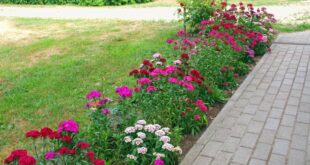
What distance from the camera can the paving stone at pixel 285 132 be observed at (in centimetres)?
353

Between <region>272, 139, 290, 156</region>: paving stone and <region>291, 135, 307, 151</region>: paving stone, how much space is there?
2.6 inches

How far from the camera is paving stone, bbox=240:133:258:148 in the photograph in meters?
3.40

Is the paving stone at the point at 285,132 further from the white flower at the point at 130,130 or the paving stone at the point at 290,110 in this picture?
the white flower at the point at 130,130

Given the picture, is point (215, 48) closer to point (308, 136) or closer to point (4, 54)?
point (308, 136)

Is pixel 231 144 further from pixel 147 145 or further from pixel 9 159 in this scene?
pixel 9 159

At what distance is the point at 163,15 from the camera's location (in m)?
12.1

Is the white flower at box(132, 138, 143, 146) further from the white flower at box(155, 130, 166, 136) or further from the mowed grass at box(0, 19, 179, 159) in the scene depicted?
the mowed grass at box(0, 19, 179, 159)

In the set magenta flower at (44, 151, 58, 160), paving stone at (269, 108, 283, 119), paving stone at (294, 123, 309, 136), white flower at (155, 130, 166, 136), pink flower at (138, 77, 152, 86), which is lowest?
paving stone at (294, 123, 309, 136)

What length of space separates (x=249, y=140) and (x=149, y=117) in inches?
42.2

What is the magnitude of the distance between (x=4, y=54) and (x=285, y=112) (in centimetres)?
600

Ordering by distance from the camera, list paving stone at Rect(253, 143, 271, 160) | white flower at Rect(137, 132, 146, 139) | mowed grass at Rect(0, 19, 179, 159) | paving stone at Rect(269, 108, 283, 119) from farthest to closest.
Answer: mowed grass at Rect(0, 19, 179, 159)
paving stone at Rect(269, 108, 283, 119)
paving stone at Rect(253, 143, 271, 160)
white flower at Rect(137, 132, 146, 139)

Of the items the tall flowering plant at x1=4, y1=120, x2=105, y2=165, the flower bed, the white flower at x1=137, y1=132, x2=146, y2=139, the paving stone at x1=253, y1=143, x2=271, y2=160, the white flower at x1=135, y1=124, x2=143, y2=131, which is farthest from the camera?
the paving stone at x1=253, y1=143, x2=271, y2=160

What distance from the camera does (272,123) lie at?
3844 mm

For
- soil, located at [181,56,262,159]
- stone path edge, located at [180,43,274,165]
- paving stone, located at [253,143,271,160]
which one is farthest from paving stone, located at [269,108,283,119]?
paving stone, located at [253,143,271,160]
